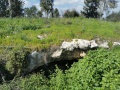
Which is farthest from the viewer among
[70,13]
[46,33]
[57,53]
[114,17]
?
[114,17]

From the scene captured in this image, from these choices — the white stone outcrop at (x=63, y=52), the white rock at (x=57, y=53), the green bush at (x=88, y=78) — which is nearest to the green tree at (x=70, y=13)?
the white stone outcrop at (x=63, y=52)

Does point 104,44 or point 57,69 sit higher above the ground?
point 104,44

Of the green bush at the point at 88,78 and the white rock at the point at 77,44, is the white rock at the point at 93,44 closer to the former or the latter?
the white rock at the point at 77,44

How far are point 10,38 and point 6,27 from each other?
1.75 m

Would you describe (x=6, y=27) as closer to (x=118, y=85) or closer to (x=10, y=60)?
(x=10, y=60)

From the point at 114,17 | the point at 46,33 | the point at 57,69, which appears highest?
the point at 46,33

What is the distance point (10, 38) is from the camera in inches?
448

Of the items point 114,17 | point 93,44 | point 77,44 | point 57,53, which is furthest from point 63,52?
point 114,17

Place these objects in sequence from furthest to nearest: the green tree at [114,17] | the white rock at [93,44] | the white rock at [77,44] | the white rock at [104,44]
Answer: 1. the green tree at [114,17]
2. the white rock at [104,44]
3. the white rock at [93,44]
4. the white rock at [77,44]

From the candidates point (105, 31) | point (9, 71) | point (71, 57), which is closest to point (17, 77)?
point (9, 71)

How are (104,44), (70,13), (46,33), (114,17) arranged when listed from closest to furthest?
(104,44) → (46,33) → (70,13) → (114,17)

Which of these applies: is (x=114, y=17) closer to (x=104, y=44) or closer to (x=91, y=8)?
(x=91, y=8)

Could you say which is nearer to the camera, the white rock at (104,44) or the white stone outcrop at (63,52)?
the white stone outcrop at (63,52)

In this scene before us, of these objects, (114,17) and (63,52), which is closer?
(63,52)
